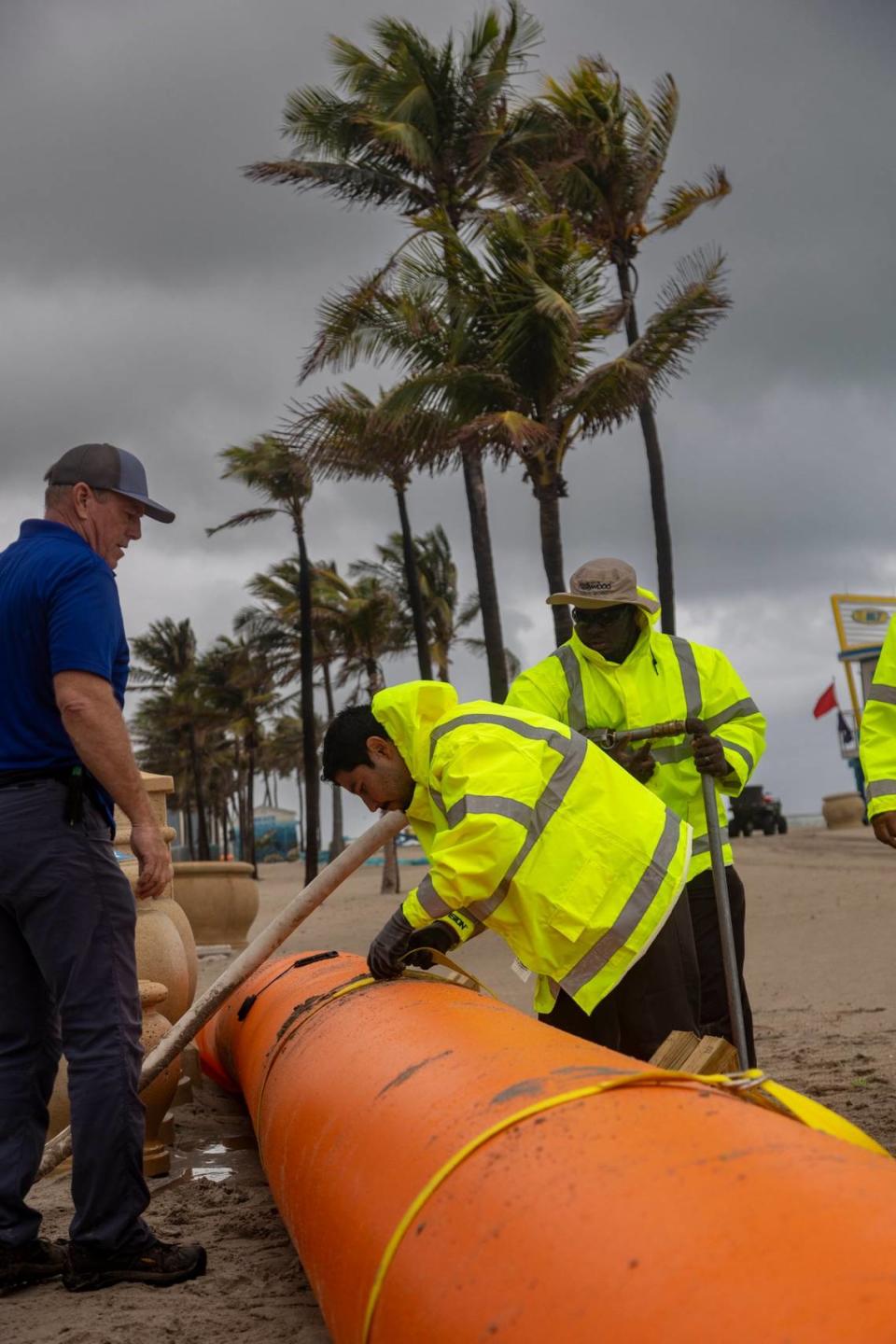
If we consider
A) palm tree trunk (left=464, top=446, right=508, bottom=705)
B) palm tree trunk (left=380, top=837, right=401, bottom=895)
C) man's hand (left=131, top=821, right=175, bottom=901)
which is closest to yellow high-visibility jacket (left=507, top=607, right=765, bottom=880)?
man's hand (left=131, top=821, right=175, bottom=901)

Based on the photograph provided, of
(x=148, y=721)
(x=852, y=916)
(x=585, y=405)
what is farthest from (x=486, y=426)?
(x=148, y=721)

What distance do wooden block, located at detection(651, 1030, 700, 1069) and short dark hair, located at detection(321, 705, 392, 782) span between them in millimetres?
1364

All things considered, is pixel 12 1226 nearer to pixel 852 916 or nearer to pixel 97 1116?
pixel 97 1116

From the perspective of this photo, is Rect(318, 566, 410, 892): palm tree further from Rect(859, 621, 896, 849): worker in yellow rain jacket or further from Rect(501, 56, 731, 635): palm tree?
Rect(859, 621, 896, 849): worker in yellow rain jacket

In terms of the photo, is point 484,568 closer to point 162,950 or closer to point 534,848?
point 162,950

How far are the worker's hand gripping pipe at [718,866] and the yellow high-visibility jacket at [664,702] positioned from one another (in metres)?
0.10

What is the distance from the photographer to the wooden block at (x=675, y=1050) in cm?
307

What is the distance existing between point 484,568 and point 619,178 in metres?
6.56

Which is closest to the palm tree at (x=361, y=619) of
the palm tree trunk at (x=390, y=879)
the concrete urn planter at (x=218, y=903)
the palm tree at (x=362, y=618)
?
the palm tree at (x=362, y=618)

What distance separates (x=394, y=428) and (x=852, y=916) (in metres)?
9.02

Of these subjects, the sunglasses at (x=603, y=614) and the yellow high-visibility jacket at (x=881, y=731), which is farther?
the sunglasses at (x=603, y=614)

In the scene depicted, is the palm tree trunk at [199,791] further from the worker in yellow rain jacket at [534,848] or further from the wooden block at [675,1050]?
the wooden block at [675,1050]

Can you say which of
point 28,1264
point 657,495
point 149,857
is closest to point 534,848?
point 149,857

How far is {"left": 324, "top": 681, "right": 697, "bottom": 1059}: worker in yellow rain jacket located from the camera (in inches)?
146
